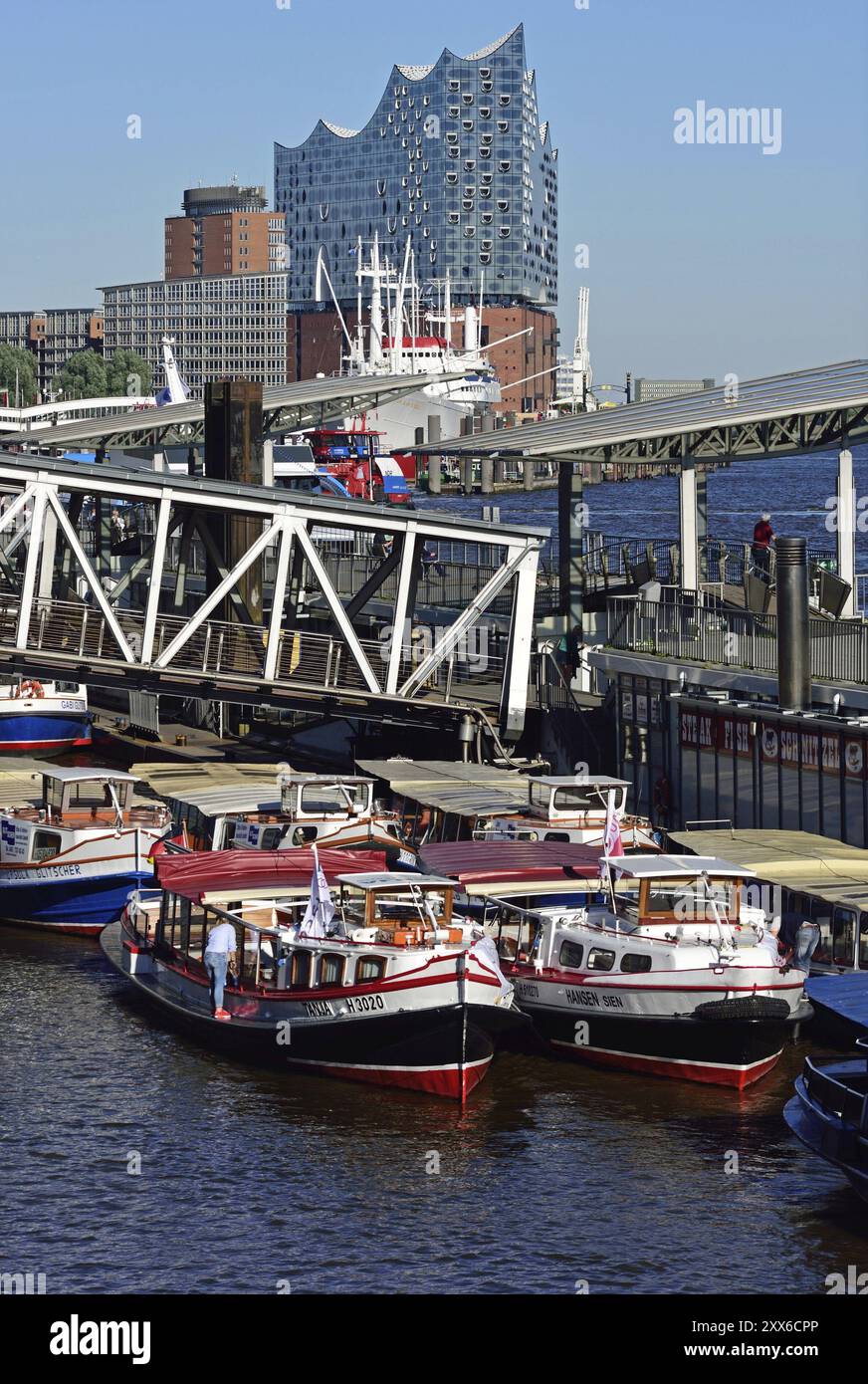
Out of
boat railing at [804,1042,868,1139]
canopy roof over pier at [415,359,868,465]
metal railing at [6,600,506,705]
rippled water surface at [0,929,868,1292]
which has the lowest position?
rippled water surface at [0,929,868,1292]

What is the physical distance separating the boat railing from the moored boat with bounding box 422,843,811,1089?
3.94m

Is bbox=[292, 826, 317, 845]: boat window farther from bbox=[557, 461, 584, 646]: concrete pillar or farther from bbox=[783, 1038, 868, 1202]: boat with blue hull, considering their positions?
bbox=[783, 1038, 868, 1202]: boat with blue hull

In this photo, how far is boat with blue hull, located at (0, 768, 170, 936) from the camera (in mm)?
45594

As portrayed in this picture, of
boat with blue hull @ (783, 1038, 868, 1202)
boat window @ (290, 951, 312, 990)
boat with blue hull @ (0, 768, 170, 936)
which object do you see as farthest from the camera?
boat with blue hull @ (0, 768, 170, 936)

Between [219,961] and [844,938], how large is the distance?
10.9m

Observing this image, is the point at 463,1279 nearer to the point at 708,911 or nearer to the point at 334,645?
the point at 708,911

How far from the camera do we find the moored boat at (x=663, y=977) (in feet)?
108

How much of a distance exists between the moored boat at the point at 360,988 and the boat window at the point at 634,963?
1.99 metres

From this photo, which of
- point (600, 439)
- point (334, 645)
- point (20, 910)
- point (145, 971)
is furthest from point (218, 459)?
point (145, 971)

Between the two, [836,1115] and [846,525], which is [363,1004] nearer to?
[836,1115]

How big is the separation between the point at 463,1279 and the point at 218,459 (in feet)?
145

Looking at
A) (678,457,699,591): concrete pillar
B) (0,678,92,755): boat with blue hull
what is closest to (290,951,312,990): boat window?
(678,457,699,591): concrete pillar

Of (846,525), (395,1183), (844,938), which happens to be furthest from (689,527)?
(395,1183)
